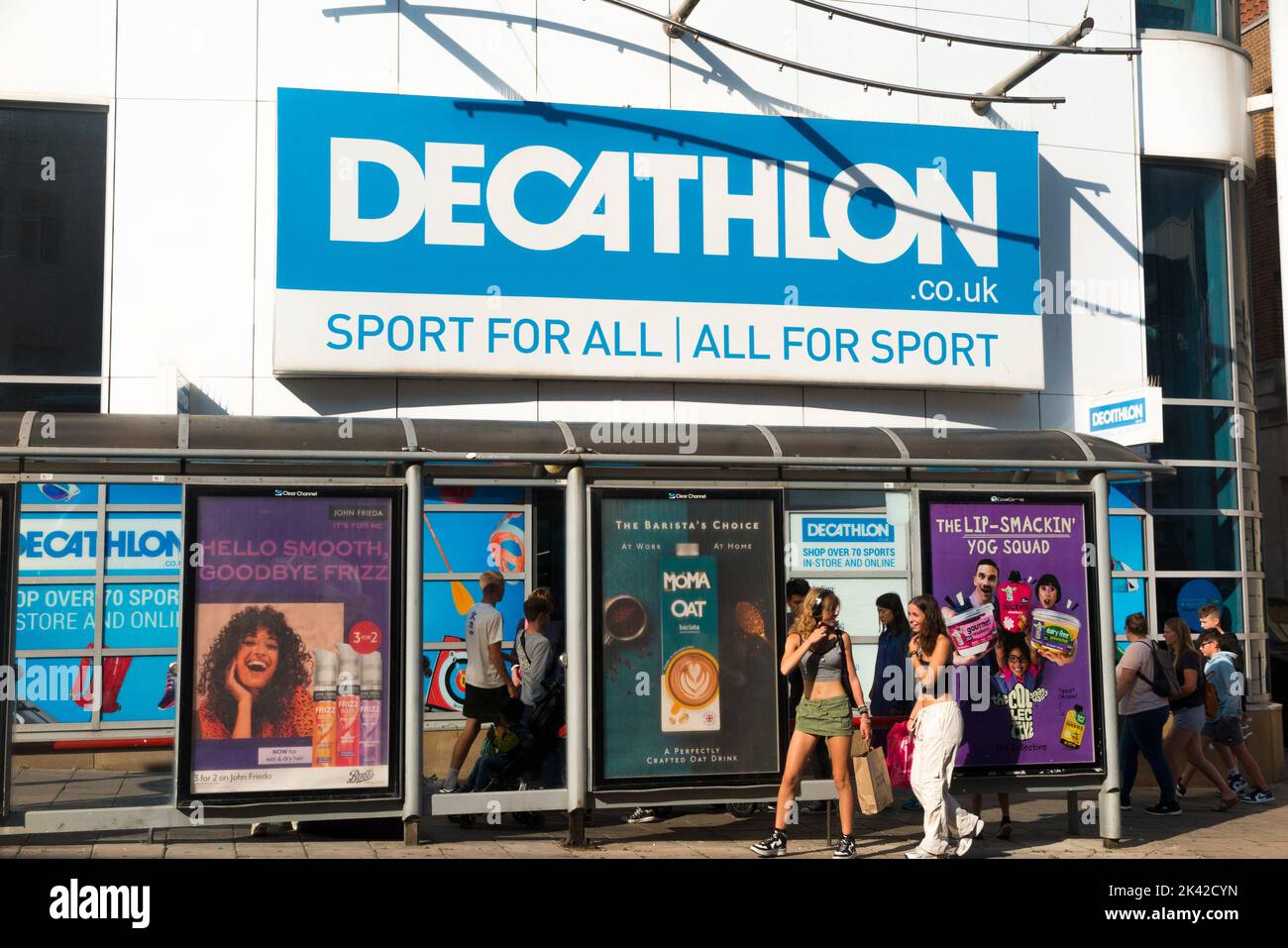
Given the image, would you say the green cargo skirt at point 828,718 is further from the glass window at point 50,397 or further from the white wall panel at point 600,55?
the glass window at point 50,397

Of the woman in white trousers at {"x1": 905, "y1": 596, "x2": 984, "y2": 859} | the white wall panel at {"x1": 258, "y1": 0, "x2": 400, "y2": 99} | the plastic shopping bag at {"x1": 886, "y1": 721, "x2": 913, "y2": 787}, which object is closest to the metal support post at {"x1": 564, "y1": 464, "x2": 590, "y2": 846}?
the woman in white trousers at {"x1": 905, "y1": 596, "x2": 984, "y2": 859}

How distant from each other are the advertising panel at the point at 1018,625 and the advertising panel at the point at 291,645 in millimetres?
4012

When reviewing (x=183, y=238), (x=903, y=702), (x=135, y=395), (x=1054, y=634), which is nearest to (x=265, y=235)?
(x=183, y=238)

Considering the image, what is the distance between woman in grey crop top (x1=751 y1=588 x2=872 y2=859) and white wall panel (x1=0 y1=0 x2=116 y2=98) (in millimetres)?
7866

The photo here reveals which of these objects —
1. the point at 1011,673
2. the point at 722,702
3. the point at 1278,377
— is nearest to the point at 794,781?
the point at 722,702

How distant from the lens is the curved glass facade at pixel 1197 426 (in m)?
13.8

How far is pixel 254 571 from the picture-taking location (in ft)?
29.3

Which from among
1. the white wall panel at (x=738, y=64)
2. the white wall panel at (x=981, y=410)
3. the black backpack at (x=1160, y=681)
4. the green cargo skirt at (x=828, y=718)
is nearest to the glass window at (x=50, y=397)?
the white wall panel at (x=738, y=64)

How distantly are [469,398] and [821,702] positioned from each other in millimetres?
4793

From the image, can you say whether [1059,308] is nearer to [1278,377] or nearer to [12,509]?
[12,509]

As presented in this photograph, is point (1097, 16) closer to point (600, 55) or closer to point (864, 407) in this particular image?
point (864, 407)

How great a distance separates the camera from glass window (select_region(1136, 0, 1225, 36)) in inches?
572

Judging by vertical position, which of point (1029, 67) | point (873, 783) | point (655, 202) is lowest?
point (873, 783)

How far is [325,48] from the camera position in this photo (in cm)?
1235
